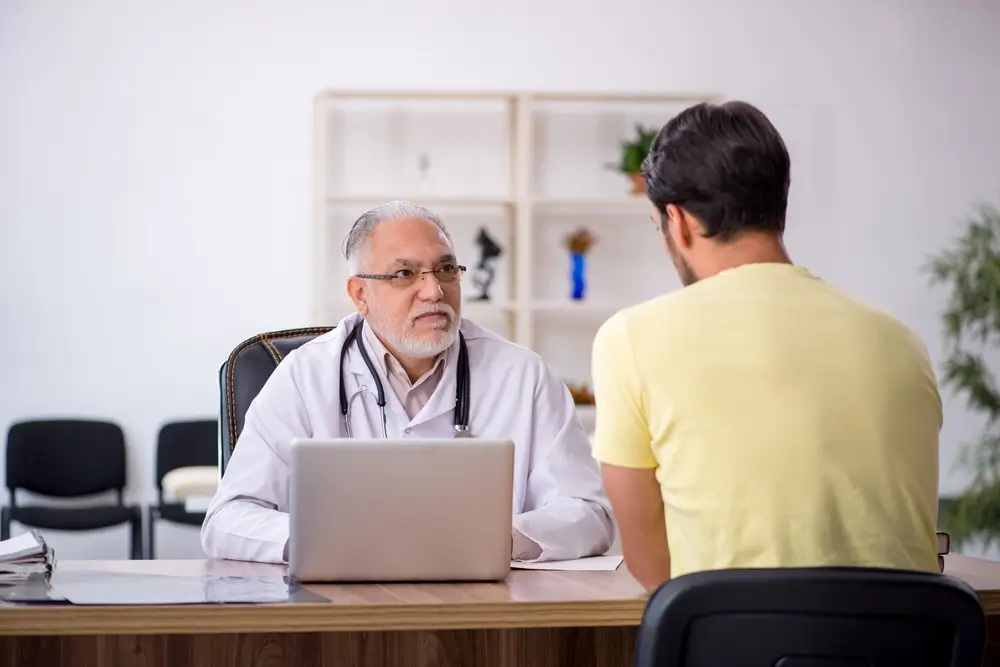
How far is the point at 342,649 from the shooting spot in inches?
72.2

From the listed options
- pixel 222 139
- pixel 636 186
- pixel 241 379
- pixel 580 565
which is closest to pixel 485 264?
pixel 636 186

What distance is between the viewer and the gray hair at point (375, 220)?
262cm

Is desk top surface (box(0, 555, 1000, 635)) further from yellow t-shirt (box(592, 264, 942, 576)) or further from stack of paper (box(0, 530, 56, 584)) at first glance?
yellow t-shirt (box(592, 264, 942, 576))

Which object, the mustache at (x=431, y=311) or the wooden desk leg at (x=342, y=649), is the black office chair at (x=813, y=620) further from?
the mustache at (x=431, y=311)

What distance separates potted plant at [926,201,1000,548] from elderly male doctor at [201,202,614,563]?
341 centimetres

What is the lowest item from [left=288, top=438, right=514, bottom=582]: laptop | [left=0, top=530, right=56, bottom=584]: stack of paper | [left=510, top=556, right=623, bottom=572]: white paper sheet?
[left=510, top=556, right=623, bottom=572]: white paper sheet

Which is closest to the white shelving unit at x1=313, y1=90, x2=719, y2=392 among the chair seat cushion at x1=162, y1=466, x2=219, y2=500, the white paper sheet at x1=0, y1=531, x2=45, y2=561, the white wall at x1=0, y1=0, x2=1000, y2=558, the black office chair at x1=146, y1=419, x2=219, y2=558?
the white wall at x1=0, y1=0, x2=1000, y2=558

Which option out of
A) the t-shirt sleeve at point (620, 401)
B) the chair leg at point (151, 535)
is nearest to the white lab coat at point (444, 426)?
the t-shirt sleeve at point (620, 401)

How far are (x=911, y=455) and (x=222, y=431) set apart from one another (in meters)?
1.60

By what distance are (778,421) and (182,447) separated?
4.81m

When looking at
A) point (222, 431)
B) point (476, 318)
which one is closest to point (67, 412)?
point (476, 318)

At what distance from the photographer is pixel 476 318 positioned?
6125 mm

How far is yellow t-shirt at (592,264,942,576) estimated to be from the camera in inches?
53.7

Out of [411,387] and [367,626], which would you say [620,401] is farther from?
[411,387]
